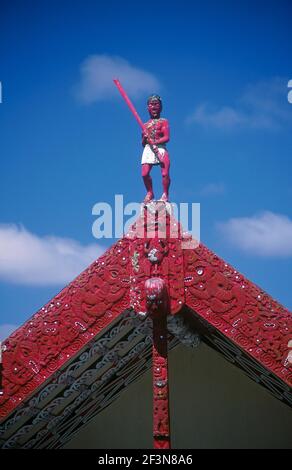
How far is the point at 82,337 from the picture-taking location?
25.8 feet

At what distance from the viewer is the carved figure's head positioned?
8430 mm

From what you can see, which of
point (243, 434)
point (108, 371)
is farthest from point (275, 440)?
point (108, 371)

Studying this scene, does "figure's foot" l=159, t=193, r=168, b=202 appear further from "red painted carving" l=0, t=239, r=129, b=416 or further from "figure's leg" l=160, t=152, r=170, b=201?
"red painted carving" l=0, t=239, r=129, b=416

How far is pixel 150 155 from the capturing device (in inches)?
325

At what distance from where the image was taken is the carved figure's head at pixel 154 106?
8.43m

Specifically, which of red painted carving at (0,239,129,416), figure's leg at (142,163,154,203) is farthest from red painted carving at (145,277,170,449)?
figure's leg at (142,163,154,203)

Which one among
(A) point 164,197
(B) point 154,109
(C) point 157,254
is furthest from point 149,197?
(B) point 154,109

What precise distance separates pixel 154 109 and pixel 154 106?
0.13 feet

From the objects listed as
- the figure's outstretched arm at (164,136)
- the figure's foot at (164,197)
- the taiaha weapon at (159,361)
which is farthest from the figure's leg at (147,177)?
the taiaha weapon at (159,361)

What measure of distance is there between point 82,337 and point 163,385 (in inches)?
42.9

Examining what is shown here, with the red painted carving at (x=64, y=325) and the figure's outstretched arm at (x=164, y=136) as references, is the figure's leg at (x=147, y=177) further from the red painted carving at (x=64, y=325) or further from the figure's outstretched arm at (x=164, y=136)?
the red painted carving at (x=64, y=325)

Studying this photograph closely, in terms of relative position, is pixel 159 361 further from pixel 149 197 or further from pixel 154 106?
pixel 154 106

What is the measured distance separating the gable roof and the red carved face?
48.9 inches
